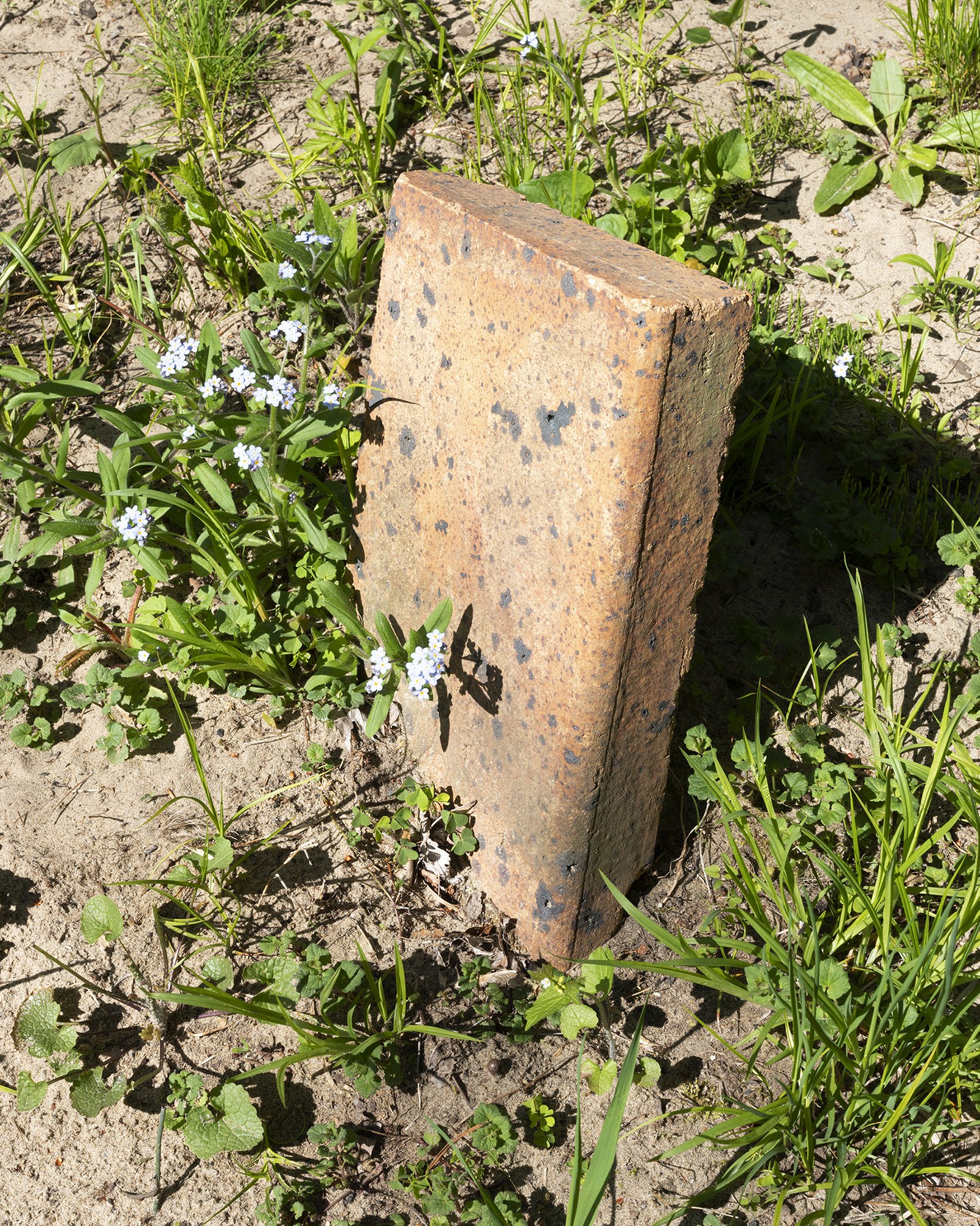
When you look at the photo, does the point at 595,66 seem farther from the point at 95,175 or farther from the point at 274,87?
the point at 95,175

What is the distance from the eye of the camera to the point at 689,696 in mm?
2494

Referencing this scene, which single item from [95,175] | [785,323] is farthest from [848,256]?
[95,175]

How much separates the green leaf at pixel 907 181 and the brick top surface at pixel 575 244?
171 centimetres

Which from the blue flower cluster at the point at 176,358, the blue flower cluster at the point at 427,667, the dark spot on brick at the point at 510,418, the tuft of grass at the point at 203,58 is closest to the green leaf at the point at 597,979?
the blue flower cluster at the point at 427,667

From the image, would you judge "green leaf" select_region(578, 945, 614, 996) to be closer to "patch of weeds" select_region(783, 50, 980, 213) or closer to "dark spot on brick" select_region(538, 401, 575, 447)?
"dark spot on brick" select_region(538, 401, 575, 447)

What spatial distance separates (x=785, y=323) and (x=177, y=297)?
189 centimetres

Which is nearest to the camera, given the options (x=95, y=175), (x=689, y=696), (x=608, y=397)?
(x=608, y=397)

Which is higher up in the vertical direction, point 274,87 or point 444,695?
point 274,87

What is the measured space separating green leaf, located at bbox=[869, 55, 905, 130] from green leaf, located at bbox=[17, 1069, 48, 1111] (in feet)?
11.8

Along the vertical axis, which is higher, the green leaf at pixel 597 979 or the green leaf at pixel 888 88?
the green leaf at pixel 888 88

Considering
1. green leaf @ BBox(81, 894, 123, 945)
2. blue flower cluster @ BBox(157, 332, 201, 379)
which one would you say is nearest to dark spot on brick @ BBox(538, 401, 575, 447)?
blue flower cluster @ BBox(157, 332, 201, 379)

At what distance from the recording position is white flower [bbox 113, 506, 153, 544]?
2264 mm

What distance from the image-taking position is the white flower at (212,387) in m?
2.31

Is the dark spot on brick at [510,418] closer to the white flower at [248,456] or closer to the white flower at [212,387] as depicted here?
the white flower at [248,456]
